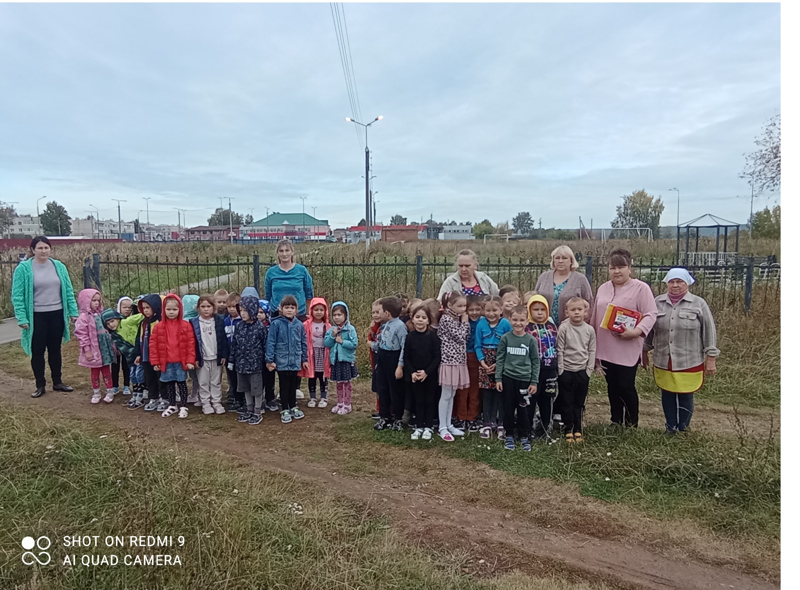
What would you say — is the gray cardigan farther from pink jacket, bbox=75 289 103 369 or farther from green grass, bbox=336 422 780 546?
pink jacket, bbox=75 289 103 369

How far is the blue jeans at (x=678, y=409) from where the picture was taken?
4289mm

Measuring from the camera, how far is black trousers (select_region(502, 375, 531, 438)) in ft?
13.9

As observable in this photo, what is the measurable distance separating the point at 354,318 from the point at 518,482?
538cm

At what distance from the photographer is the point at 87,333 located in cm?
558

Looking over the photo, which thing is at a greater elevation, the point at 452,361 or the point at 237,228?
the point at 237,228

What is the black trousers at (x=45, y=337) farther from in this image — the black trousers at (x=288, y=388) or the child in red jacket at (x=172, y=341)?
the black trousers at (x=288, y=388)

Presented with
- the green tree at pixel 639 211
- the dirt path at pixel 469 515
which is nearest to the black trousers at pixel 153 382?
the dirt path at pixel 469 515

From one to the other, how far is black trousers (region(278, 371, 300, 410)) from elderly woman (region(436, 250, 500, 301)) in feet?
5.94

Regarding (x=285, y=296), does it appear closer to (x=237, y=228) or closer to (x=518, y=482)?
(x=518, y=482)

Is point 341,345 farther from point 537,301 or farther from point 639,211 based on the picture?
point 639,211

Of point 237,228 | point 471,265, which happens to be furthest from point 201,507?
point 237,228

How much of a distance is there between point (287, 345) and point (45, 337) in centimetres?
311

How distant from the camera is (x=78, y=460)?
3.55 m

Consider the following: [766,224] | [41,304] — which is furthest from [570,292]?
[766,224]
